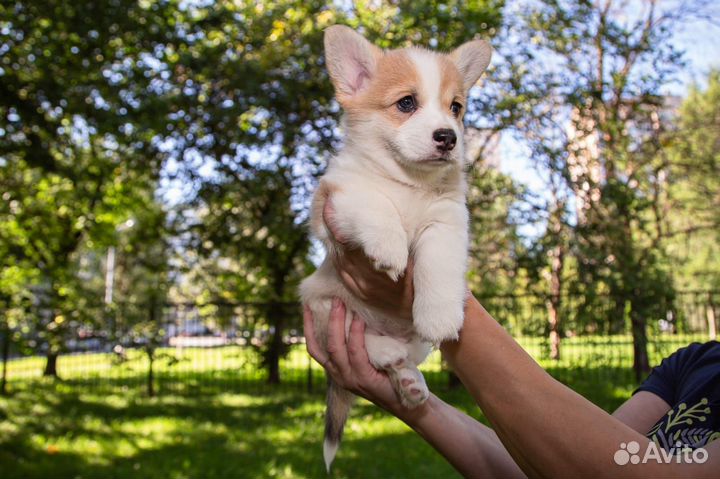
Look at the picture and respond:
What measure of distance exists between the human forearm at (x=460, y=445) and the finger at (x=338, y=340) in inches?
9.8

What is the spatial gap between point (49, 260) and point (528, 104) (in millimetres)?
7699

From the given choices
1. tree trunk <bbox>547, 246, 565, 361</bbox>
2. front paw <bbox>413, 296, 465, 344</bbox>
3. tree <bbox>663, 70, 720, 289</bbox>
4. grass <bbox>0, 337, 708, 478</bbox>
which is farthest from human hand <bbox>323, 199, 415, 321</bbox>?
tree <bbox>663, 70, 720, 289</bbox>

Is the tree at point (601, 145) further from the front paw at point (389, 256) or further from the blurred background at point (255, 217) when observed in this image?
the front paw at point (389, 256)

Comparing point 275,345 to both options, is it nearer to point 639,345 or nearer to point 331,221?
point 639,345

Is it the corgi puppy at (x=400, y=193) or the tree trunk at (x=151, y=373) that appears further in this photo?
the tree trunk at (x=151, y=373)

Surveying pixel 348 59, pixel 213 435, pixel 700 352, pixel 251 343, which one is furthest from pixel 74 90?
pixel 700 352

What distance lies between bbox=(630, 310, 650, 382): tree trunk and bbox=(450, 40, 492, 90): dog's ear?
16.6 ft

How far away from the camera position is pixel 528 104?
709 centimetres

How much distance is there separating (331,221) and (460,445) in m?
0.91

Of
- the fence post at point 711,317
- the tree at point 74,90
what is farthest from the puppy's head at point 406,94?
the fence post at point 711,317

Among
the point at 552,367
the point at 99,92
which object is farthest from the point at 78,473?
the point at 552,367

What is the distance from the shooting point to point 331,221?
1915 millimetres

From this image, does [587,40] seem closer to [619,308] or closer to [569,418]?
[619,308]

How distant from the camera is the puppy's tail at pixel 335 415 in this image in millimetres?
2406
